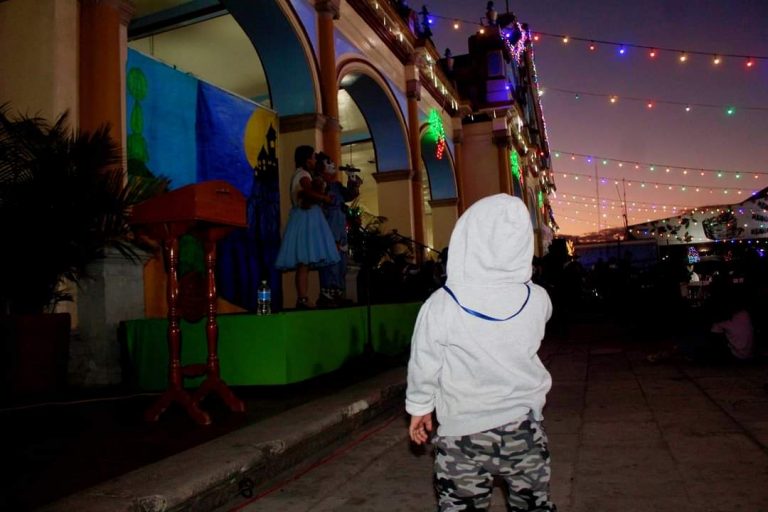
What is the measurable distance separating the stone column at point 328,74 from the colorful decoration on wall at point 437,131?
6.32 metres

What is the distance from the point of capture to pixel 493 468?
1.86 m

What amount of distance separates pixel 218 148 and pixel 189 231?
15.1ft

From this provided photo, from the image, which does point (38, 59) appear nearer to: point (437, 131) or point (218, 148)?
point (218, 148)

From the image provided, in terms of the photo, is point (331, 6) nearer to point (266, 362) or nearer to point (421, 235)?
point (421, 235)

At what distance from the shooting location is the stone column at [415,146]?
47.3ft

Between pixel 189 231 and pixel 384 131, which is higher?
pixel 384 131

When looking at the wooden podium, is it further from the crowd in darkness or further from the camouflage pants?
the crowd in darkness

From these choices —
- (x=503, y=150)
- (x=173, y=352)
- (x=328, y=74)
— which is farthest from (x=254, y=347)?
(x=503, y=150)

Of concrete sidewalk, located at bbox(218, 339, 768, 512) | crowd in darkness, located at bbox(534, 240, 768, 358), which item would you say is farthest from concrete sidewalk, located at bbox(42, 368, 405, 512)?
crowd in darkness, located at bbox(534, 240, 768, 358)

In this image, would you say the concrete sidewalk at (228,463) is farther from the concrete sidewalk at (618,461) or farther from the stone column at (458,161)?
the stone column at (458,161)

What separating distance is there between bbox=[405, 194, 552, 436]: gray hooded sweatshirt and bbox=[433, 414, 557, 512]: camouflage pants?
0.16 ft

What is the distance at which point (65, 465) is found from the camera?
10.5 feet

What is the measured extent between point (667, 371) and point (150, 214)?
5.71 meters

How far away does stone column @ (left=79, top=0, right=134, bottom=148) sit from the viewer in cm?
Result: 593
